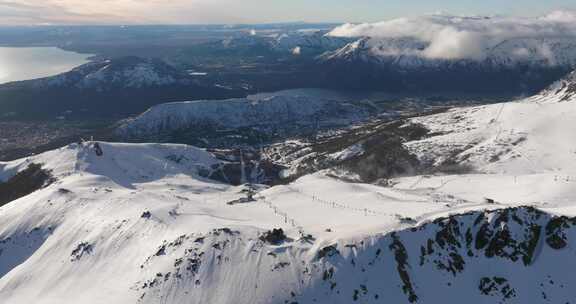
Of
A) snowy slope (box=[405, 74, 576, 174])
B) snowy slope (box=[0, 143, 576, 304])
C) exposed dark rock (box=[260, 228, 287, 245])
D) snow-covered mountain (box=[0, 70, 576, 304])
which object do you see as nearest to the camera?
snowy slope (box=[0, 143, 576, 304])

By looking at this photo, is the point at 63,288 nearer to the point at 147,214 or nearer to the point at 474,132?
the point at 147,214

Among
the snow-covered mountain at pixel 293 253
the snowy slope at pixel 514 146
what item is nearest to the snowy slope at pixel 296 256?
the snow-covered mountain at pixel 293 253

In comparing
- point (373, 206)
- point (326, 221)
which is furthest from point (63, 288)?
point (373, 206)

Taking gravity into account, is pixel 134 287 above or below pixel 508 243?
below

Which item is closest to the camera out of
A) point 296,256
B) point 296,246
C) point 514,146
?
point 296,256

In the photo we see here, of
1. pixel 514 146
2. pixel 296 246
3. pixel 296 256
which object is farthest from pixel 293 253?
pixel 514 146

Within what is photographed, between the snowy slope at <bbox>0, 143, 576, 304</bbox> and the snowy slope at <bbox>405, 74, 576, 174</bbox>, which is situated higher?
the snowy slope at <bbox>0, 143, 576, 304</bbox>

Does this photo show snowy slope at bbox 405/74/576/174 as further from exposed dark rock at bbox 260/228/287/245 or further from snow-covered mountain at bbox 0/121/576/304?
exposed dark rock at bbox 260/228/287/245

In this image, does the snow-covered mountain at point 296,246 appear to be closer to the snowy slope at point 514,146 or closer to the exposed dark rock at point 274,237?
the exposed dark rock at point 274,237

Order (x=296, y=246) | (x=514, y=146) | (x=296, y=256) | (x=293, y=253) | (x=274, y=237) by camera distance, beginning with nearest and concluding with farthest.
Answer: (x=296, y=256), (x=293, y=253), (x=296, y=246), (x=274, y=237), (x=514, y=146)

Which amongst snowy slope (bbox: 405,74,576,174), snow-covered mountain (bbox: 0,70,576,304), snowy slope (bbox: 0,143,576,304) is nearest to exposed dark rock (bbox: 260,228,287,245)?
snow-covered mountain (bbox: 0,70,576,304)

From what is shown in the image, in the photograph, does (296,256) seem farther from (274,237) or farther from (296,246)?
(274,237)
